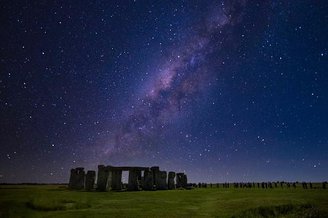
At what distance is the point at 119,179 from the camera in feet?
127

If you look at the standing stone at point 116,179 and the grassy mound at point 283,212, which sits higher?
the standing stone at point 116,179

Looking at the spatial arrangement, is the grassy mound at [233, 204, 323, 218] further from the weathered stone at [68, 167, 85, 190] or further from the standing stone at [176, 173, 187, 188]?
the standing stone at [176, 173, 187, 188]

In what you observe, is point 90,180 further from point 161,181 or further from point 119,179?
point 161,181

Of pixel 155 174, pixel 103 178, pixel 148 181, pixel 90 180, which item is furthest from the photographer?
pixel 155 174

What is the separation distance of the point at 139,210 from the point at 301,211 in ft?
29.9

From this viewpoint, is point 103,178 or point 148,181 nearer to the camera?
point 103,178

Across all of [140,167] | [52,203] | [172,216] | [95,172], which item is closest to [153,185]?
[140,167]

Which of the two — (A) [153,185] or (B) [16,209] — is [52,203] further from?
(A) [153,185]

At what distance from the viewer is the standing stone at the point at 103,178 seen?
1475 inches

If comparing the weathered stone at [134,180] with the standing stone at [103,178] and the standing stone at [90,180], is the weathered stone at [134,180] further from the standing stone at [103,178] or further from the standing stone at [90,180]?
the standing stone at [90,180]

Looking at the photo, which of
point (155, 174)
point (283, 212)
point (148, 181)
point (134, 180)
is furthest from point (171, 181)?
point (283, 212)

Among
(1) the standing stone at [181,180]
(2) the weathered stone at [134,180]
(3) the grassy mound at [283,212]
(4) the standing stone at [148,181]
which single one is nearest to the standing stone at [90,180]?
(2) the weathered stone at [134,180]

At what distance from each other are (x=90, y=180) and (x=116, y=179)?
304cm

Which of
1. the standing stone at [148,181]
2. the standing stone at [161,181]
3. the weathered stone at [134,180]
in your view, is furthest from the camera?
the standing stone at [161,181]
